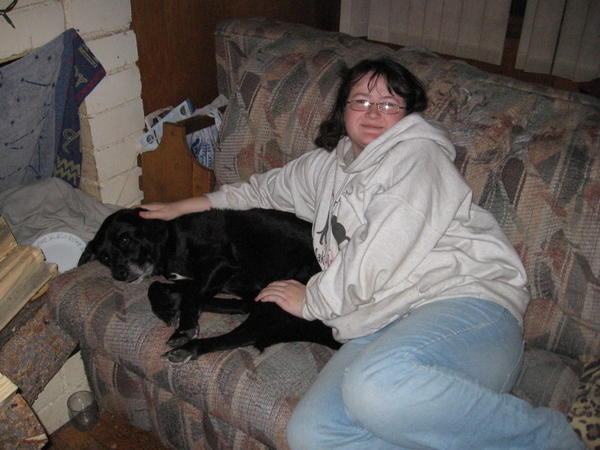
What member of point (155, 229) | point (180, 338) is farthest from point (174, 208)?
point (180, 338)

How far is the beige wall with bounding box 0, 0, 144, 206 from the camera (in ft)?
5.42

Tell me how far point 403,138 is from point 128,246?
96 cm

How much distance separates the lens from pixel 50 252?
1849 millimetres

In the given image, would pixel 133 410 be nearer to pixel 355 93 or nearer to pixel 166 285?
pixel 166 285

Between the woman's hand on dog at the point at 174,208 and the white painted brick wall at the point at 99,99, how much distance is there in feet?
1.70

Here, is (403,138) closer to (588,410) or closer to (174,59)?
(588,410)

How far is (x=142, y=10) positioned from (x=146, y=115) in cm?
42

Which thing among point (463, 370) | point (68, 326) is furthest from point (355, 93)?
point (68, 326)

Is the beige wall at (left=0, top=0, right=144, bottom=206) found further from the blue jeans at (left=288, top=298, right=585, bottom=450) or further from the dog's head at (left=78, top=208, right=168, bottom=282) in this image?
the blue jeans at (left=288, top=298, right=585, bottom=450)

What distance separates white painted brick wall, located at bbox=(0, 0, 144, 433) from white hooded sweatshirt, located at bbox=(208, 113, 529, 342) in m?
1.12

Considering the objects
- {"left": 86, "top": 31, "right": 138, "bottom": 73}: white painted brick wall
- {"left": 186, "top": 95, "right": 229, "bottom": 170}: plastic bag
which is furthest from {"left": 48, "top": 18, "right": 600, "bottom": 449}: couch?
{"left": 86, "top": 31, "right": 138, "bottom": 73}: white painted brick wall

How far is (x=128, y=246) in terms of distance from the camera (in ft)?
5.45

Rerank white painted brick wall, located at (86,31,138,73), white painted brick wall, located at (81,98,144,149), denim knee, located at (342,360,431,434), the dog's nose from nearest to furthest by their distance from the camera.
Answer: denim knee, located at (342,360,431,434) → the dog's nose → white painted brick wall, located at (86,31,138,73) → white painted brick wall, located at (81,98,144,149)

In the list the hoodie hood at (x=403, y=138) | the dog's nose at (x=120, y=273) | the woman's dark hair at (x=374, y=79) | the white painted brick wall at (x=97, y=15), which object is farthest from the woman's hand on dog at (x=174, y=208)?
the white painted brick wall at (x=97, y=15)
